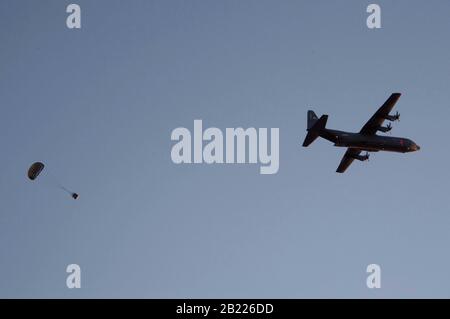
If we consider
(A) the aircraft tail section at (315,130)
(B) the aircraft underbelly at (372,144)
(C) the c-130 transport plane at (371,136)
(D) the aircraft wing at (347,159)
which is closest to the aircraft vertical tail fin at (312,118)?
(C) the c-130 transport plane at (371,136)

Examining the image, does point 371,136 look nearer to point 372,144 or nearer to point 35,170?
point 372,144

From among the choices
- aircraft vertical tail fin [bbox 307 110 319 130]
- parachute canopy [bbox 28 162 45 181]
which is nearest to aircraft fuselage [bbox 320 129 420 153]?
aircraft vertical tail fin [bbox 307 110 319 130]

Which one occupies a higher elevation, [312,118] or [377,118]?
[312,118]

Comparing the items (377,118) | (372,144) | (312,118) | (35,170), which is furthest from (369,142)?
(35,170)

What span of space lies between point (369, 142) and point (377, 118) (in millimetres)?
2709

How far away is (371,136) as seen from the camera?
58469 mm

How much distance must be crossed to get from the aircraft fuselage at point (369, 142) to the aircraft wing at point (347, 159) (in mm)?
6747

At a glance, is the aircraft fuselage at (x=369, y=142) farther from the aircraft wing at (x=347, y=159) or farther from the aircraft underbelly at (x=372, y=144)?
the aircraft wing at (x=347, y=159)

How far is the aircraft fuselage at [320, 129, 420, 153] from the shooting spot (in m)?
56.8
